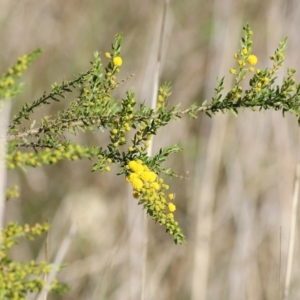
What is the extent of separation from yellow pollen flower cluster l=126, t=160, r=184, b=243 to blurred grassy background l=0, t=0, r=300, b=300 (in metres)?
1.47

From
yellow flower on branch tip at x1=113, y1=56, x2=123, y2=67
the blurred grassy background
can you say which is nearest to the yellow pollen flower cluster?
yellow flower on branch tip at x1=113, y1=56, x2=123, y2=67

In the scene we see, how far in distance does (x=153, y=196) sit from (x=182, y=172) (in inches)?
105

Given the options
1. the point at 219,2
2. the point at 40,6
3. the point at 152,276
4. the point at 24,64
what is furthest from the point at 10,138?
the point at 40,6

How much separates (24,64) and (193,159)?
274 centimetres

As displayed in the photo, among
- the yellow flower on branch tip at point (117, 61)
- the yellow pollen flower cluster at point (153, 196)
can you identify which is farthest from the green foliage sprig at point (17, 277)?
the yellow flower on branch tip at point (117, 61)

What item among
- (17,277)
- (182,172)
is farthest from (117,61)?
(182,172)

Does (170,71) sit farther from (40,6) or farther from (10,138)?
(10,138)

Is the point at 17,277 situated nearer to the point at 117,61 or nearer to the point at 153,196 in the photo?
the point at 153,196

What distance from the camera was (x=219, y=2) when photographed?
3463 mm

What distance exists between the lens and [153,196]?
93 cm

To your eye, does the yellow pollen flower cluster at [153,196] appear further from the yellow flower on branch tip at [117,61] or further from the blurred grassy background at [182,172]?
the blurred grassy background at [182,172]

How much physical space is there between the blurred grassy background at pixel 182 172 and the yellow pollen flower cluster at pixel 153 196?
1469mm

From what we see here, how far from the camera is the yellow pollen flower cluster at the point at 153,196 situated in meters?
0.94

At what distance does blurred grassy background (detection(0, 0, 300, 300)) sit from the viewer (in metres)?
2.96
